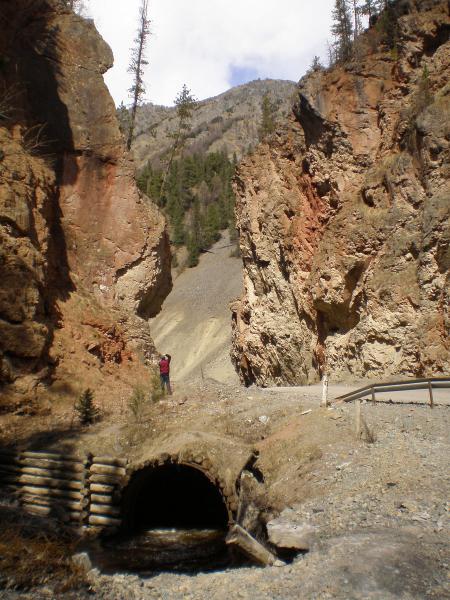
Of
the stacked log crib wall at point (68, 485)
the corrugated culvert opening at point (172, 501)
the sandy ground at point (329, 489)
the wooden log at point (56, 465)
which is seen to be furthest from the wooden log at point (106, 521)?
the sandy ground at point (329, 489)

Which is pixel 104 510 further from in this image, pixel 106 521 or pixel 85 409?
pixel 85 409

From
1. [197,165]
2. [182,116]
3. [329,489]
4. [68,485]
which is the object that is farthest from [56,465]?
[197,165]

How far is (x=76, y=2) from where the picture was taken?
2781cm

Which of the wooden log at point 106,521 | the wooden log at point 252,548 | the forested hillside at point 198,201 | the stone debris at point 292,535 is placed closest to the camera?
the stone debris at point 292,535

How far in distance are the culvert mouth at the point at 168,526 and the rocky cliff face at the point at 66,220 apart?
402cm

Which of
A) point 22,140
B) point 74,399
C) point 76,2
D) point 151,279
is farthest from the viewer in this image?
point 76,2

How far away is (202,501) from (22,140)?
1349 centimetres

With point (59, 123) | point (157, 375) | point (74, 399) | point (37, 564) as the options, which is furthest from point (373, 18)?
point (37, 564)

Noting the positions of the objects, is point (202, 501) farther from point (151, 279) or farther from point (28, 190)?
point (28, 190)

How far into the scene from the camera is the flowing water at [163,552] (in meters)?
9.36

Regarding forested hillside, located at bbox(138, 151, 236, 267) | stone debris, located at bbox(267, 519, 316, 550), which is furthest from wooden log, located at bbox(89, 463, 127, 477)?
forested hillside, located at bbox(138, 151, 236, 267)

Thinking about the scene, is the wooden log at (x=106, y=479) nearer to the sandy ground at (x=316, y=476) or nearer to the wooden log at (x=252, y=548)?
the sandy ground at (x=316, y=476)

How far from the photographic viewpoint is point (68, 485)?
11578 mm

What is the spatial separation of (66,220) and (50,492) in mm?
10798
